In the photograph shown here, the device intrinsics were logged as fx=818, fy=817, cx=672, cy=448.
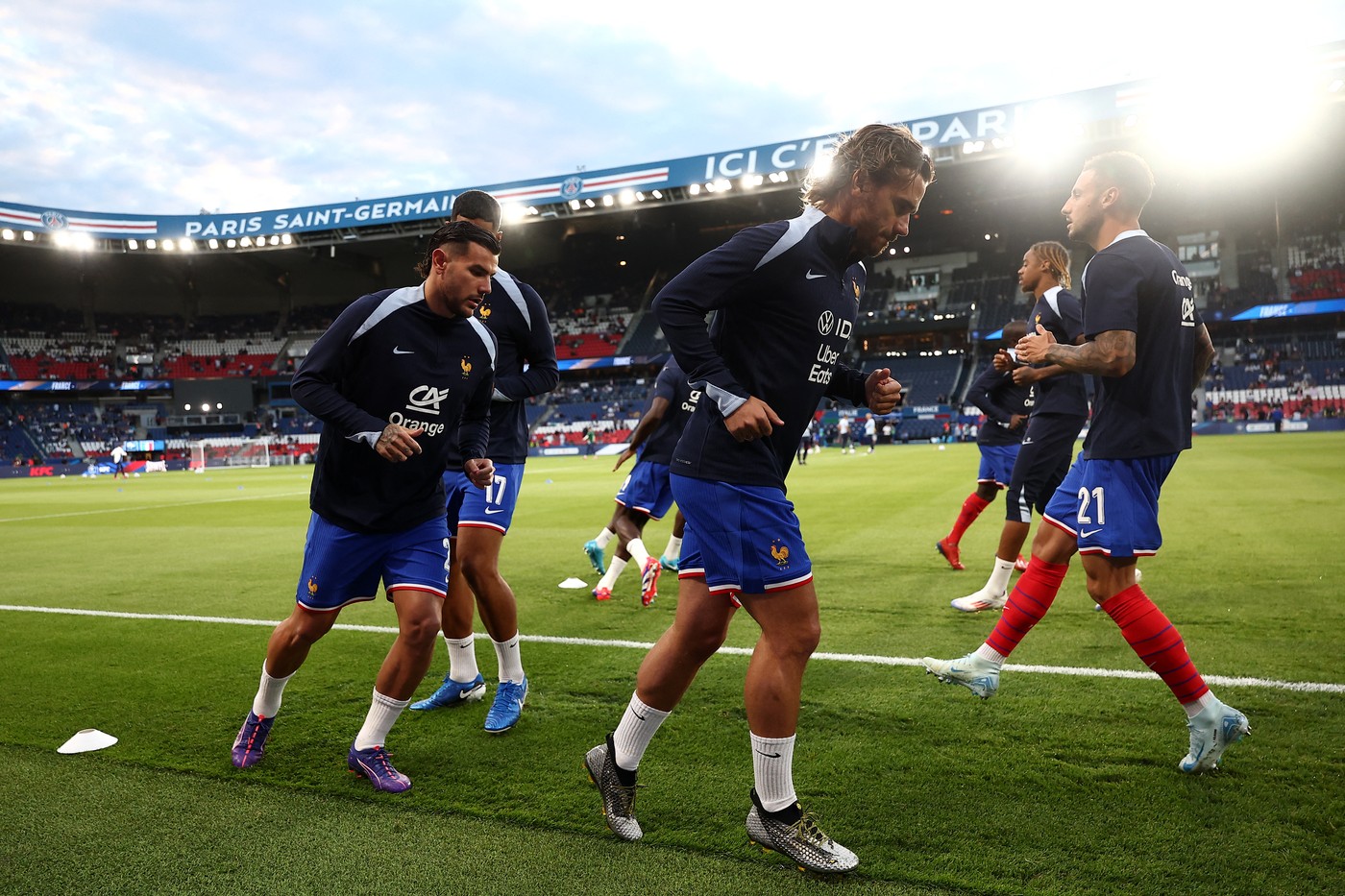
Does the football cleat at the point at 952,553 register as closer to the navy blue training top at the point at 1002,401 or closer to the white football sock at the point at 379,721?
the navy blue training top at the point at 1002,401

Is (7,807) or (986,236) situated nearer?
(7,807)

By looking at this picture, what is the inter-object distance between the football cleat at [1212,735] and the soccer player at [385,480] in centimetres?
287

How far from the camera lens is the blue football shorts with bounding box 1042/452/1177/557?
312 cm

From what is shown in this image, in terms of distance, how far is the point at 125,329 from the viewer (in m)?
56.7

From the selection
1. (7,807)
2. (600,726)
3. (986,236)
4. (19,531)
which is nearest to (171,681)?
(7,807)

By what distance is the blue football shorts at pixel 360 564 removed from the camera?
3.21 metres

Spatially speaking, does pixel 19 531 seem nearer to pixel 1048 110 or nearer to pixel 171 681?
pixel 171 681

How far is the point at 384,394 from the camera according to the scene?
324cm

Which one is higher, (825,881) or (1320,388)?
(1320,388)

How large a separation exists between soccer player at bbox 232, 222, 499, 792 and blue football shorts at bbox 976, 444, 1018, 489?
195 inches

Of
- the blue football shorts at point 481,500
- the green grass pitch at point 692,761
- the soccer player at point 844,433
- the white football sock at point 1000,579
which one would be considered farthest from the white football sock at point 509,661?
the soccer player at point 844,433

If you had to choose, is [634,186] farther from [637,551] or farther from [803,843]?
[803,843]

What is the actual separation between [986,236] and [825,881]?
55.5 meters

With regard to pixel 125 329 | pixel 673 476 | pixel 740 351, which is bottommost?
pixel 673 476
